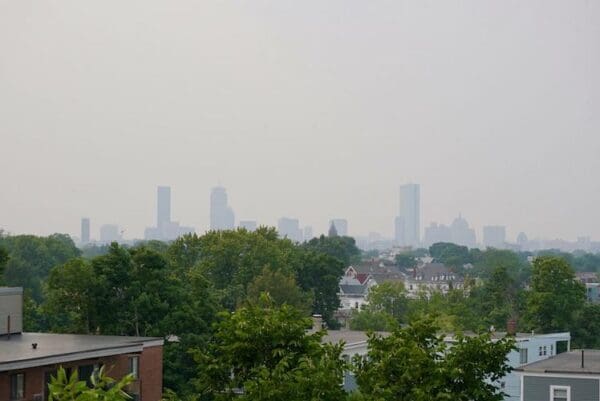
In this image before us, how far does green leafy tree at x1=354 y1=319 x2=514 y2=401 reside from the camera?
32219 millimetres

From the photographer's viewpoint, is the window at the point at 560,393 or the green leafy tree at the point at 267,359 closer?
the green leafy tree at the point at 267,359

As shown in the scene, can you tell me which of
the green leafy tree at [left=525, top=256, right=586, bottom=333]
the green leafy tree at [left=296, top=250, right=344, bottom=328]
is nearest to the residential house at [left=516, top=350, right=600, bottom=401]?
the green leafy tree at [left=525, top=256, right=586, bottom=333]

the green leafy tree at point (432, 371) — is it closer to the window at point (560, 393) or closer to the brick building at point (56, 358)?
the brick building at point (56, 358)

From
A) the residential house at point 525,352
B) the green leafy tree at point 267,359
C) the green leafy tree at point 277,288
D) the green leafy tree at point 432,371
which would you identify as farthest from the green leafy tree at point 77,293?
the green leafy tree at point 277,288

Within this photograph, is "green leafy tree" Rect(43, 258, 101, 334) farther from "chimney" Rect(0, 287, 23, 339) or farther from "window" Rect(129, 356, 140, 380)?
"window" Rect(129, 356, 140, 380)

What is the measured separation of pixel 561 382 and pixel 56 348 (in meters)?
18.4

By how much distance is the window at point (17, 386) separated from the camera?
1686 inches

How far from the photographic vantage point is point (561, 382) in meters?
49.2

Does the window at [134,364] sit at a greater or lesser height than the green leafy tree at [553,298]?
lesser

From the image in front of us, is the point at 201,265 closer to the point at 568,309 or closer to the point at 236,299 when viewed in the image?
the point at 236,299

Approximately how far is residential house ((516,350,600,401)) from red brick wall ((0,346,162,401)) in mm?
14168

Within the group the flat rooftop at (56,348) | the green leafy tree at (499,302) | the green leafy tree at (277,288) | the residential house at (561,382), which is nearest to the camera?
the flat rooftop at (56,348)

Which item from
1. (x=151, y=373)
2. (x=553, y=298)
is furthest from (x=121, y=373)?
(x=553, y=298)

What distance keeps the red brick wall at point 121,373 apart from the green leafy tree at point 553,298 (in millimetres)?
45352
